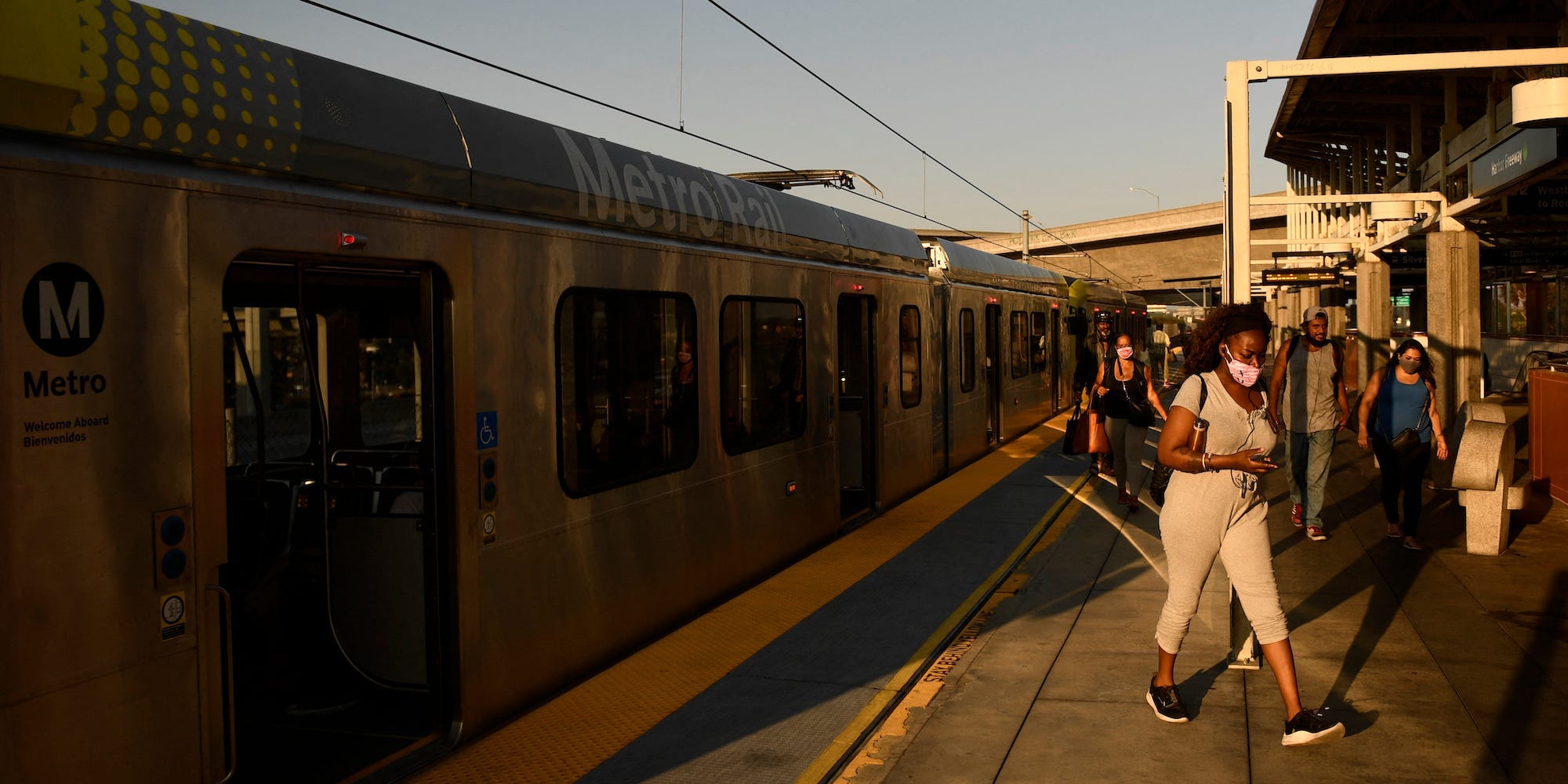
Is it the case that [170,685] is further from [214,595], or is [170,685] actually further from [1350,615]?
[1350,615]

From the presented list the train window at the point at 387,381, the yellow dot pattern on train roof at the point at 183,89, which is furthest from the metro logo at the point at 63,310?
the train window at the point at 387,381

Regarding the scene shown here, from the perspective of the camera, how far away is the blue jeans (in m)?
9.27

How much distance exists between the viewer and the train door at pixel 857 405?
10.6m

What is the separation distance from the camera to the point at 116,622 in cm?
344

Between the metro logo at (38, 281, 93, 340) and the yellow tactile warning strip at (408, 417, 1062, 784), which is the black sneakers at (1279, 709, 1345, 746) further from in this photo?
the metro logo at (38, 281, 93, 340)

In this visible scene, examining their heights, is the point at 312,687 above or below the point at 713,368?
below

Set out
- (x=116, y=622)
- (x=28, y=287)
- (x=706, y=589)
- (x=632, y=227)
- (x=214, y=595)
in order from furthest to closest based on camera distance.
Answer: (x=706, y=589), (x=632, y=227), (x=214, y=595), (x=116, y=622), (x=28, y=287)

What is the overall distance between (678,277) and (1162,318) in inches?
2247

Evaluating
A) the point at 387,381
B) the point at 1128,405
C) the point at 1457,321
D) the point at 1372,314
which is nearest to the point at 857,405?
the point at 1128,405

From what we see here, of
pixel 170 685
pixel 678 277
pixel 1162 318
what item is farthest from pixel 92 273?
pixel 1162 318

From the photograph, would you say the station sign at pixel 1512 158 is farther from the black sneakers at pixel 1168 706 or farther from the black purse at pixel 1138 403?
the black sneakers at pixel 1168 706

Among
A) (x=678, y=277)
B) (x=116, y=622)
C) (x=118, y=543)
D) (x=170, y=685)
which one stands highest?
(x=678, y=277)

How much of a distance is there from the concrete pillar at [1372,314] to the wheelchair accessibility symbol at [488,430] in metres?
18.5

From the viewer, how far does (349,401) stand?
6.47 metres
